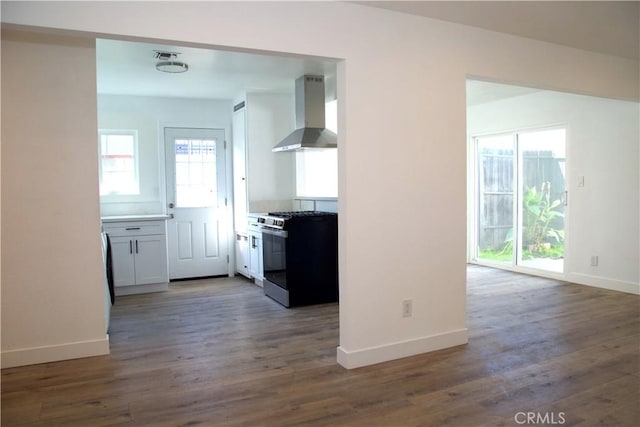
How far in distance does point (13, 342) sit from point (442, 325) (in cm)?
298

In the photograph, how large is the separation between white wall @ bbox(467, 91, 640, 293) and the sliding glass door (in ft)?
0.70

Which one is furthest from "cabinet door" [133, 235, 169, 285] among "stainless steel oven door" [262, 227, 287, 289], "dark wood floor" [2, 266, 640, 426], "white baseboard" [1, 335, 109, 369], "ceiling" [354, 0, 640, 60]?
"ceiling" [354, 0, 640, 60]

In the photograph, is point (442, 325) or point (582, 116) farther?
point (582, 116)

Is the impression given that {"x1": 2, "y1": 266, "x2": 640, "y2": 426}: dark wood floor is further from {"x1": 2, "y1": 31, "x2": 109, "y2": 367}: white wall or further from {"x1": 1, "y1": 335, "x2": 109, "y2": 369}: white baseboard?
{"x1": 2, "y1": 31, "x2": 109, "y2": 367}: white wall

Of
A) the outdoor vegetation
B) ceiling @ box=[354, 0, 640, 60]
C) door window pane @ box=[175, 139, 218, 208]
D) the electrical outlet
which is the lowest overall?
the electrical outlet

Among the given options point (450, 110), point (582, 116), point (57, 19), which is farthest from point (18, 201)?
point (582, 116)

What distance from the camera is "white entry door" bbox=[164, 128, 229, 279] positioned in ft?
19.7

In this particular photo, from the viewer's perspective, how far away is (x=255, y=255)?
215 inches

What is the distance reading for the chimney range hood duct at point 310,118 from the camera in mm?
4848

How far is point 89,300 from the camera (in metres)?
3.23

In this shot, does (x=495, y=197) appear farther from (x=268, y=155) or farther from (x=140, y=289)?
(x=140, y=289)

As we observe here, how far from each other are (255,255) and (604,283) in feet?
13.3

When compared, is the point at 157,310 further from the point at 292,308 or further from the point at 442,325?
the point at 442,325

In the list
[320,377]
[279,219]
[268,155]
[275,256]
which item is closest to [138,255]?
[275,256]
